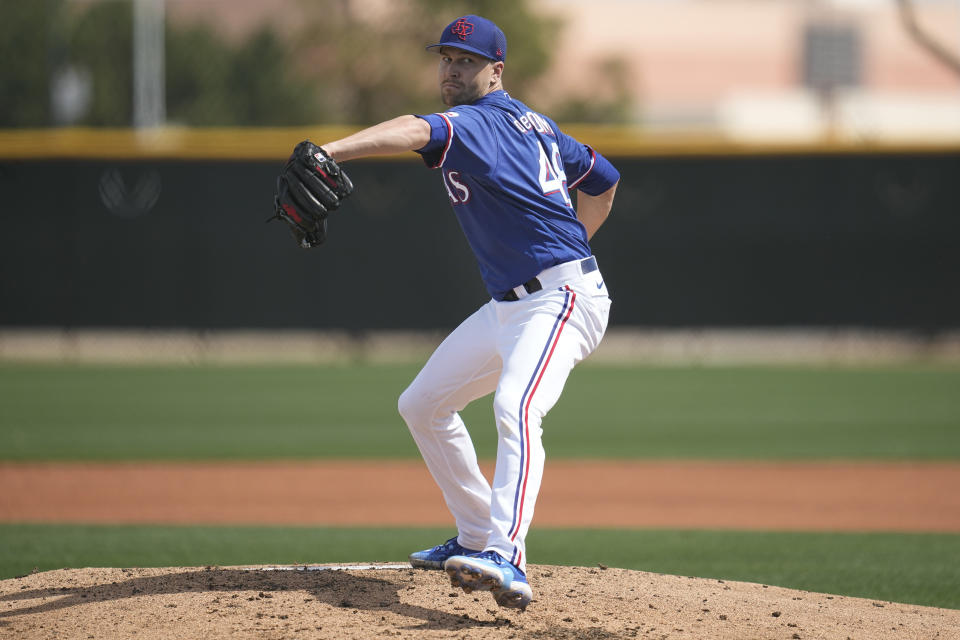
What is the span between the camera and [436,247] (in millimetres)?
14477

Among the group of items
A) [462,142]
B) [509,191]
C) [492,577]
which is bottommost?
[492,577]

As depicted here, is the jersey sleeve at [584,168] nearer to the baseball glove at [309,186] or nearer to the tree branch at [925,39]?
the baseball glove at [309,186]

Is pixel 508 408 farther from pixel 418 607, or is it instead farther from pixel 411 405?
pixel 418 607

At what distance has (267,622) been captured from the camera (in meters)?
3.58

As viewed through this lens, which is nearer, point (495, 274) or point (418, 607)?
point (418, 607)

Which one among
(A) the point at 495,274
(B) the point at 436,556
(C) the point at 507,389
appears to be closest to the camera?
(C) the point at 507,389

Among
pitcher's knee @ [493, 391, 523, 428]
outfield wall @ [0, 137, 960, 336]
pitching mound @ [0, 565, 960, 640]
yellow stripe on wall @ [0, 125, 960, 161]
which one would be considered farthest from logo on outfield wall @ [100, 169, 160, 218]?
pitcher's knee @ [493, 391, 523, 428]

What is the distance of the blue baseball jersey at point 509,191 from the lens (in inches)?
144

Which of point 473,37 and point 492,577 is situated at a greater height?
point 473,37

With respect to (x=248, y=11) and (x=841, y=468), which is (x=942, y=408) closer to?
(x=841, y=468)

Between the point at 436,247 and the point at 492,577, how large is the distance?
1128cm

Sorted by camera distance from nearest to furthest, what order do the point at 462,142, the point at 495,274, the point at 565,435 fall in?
1. the point at 462,142
2. the point at 495,274
3. the point at 565,435

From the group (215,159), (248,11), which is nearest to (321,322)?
(215,159)

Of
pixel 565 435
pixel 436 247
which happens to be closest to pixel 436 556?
pixel 565 435
